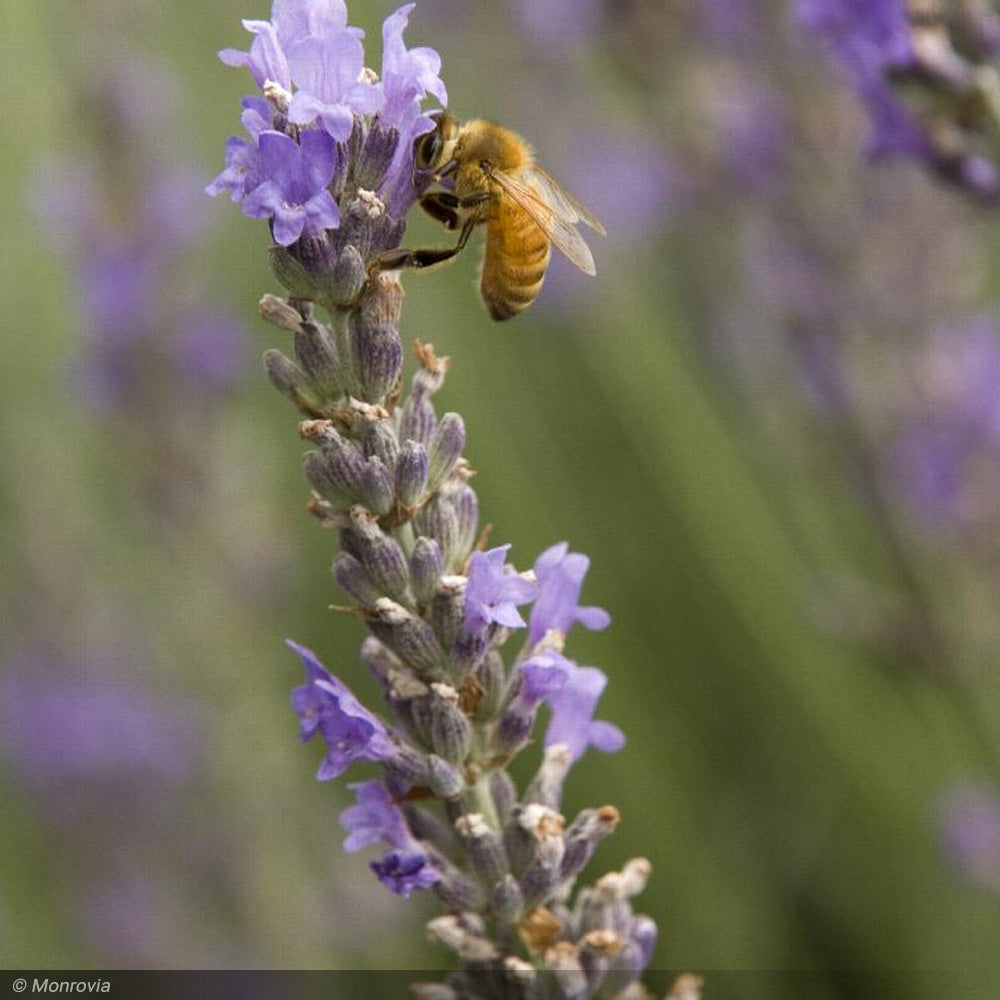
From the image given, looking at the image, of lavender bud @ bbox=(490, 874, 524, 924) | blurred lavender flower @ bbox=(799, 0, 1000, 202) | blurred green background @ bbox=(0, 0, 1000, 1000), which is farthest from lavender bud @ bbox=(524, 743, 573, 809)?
blurred green background @ bbox=(0, 0, 1000, 1000)

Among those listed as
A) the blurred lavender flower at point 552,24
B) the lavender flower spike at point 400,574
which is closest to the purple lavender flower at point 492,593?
the lavender flower spike at point 400,574

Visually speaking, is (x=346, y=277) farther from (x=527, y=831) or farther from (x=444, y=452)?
(x=527, y=831)

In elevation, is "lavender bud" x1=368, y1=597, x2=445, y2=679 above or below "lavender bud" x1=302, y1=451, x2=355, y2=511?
below

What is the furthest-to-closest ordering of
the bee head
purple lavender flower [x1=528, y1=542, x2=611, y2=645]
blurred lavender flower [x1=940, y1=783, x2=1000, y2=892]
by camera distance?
1. blurred lavender flower [x1=940, y1=783, x2=1000, y2=892]
2. the bee head
3. purple lavender flower [x1=528, y1=542, x2=611, y2=645]

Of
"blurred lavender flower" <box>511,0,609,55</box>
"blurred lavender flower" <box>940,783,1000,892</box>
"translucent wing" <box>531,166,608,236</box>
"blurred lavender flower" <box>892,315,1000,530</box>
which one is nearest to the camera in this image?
"translucent wing" <box>531,166,608,236</box>

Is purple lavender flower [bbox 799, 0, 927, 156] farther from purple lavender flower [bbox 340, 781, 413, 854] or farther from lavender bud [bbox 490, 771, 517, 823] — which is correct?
purple lavender flower [bbox 340, 781, 413, 854]
